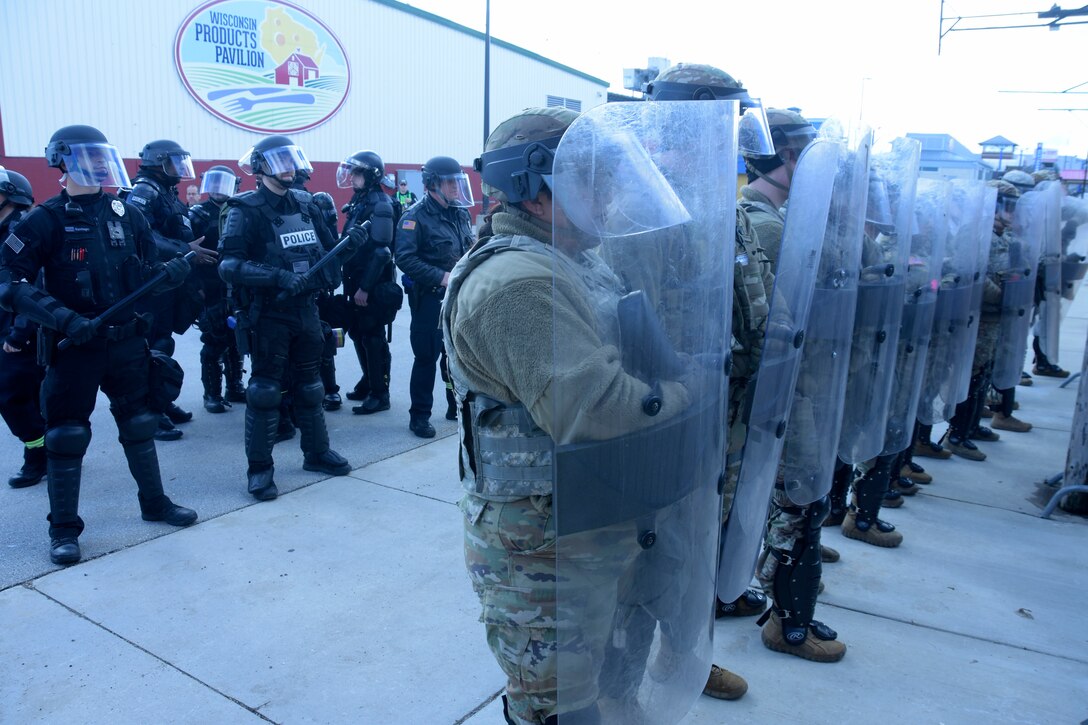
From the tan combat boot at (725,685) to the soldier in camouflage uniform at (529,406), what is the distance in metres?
1.11

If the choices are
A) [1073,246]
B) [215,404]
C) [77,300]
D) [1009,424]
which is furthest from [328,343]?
[1073,246]

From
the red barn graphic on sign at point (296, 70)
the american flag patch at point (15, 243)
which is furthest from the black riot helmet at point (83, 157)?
the red barn graphic on sign at point (296, 70)

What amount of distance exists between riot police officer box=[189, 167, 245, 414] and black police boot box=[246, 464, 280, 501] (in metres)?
1.91

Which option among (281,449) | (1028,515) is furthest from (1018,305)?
(281,449)

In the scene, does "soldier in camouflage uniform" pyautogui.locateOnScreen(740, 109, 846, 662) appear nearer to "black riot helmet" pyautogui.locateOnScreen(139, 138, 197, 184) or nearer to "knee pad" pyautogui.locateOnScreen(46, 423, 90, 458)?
"knee pad" pyautogui.locateOnScreen(46, 423, 90, 458)

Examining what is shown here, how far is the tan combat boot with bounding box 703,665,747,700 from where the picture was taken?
9.14ft

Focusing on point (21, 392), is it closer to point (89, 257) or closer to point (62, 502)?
point (62, 502)

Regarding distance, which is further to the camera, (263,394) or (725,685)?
(263,394)

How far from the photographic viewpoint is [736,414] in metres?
2.71

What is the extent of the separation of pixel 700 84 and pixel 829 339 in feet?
3.39

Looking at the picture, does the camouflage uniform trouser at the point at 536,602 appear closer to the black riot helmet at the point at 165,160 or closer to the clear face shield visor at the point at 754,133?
the clear face shield visor at the point at 754,133

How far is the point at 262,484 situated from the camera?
4.61 m

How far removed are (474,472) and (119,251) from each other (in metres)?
3.01

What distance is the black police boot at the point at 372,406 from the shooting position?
6516mm
